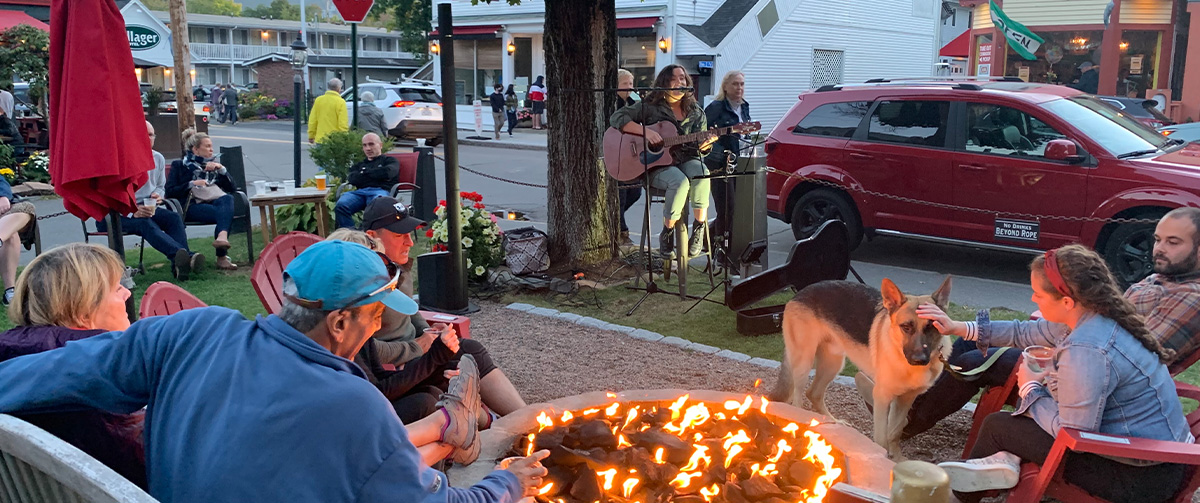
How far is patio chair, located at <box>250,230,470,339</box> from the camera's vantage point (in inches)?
193

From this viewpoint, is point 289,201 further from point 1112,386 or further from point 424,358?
point 1112,386

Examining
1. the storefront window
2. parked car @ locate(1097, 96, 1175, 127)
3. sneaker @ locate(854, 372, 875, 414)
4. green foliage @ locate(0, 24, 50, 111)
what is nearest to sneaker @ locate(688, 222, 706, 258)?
sneaker @ locate(854, 372, 875, 414)

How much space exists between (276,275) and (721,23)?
2196 centimetres

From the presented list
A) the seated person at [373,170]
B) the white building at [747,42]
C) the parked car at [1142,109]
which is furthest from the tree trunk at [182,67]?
the parked car at [1142,109]

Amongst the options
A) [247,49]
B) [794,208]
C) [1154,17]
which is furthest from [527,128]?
[247,49]

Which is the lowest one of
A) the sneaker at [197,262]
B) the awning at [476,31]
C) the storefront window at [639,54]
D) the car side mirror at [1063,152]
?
the sneaker at [197,262]

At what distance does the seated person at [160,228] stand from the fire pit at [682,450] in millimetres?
5540

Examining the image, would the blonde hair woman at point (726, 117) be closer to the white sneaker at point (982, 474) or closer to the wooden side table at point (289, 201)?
the wooden side table at point (289, 201)

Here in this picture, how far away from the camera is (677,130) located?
7516 mm

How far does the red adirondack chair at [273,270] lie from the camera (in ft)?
16.7

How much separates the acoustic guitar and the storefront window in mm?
19730

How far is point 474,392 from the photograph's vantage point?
3.38 metres

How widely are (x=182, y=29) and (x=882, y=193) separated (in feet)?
38.7

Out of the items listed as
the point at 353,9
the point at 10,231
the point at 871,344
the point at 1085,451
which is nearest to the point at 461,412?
the point at 871,344
